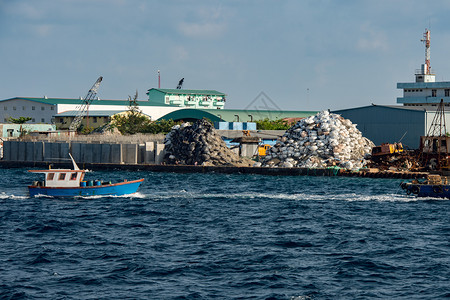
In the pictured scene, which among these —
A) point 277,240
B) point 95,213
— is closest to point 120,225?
point 95,213

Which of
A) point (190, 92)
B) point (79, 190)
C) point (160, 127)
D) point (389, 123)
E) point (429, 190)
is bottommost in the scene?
Result: point (79, 190)

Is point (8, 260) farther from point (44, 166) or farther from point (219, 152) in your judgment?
point (44, 166)

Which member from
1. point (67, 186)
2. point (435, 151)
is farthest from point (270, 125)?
point (67, 186)

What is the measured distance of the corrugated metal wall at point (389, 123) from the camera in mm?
84125

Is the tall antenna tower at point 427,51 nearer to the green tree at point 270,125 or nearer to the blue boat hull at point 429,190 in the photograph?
the green tree at point 270,125

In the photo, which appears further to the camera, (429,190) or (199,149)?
(199,149)

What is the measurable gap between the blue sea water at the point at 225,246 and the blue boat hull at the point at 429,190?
59 cm

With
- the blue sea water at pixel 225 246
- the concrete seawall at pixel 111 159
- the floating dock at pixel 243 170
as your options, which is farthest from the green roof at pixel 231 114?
the blue sea water at pixel 225 246

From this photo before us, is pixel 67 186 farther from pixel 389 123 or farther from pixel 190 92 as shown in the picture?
pixel 190 92

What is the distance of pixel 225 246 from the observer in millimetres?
29250

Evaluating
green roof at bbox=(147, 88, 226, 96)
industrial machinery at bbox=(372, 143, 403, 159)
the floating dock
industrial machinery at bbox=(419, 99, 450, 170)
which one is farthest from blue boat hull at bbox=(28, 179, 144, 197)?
green roof at bbox=(147, 88, 226, 96)

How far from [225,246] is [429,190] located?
75.4 ft

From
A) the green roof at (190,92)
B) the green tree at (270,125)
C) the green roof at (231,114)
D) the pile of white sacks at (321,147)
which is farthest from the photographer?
the green roof at (190,92)

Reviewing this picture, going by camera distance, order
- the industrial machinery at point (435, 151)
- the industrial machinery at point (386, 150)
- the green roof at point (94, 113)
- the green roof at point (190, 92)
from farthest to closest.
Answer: the green roof at point (190, 92)
the green roof at point (94, 113)
the industrial machinery at point (386, 150)
the industrial machinery at point (435, 151)
